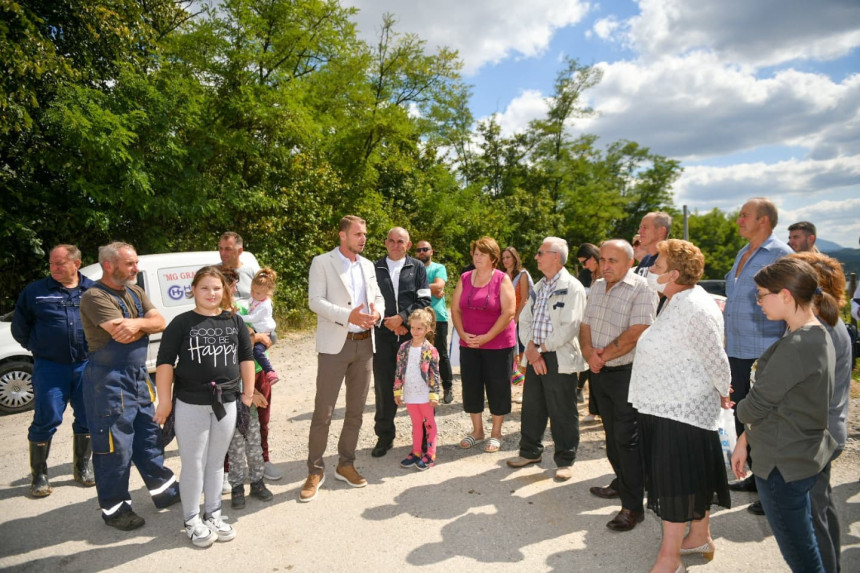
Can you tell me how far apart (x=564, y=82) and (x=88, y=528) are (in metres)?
35.2

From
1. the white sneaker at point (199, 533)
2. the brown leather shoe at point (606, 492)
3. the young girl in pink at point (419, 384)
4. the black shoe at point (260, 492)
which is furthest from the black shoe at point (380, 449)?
the brown leather shoe at point (606, 492)

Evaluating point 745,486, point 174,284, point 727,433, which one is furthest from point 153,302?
point 745,486

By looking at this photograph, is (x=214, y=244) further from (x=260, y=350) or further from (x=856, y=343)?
(x=856, y=343)

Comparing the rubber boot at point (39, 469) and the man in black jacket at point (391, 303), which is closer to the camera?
the rubber boot at point (39, 469)

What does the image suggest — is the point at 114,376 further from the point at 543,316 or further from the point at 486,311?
the point at 543,316

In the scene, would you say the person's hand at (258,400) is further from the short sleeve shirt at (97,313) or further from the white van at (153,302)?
the white van at (153,302)

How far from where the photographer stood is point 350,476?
179 inches

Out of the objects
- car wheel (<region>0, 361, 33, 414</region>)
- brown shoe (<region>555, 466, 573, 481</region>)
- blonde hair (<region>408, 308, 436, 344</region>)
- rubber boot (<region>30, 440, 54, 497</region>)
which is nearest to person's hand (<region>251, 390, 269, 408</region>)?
blonde hair (<region>408, 308, 436, 344</region>)

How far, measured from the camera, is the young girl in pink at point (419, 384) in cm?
493

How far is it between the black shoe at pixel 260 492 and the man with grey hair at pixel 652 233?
12.9 ft

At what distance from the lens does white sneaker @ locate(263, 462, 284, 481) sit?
4.72 meters

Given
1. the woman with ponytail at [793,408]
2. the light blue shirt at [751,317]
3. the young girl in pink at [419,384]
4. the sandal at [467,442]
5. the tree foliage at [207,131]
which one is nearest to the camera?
the woman with ponytail at [793,408]

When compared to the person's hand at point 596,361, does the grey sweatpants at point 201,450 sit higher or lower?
lower

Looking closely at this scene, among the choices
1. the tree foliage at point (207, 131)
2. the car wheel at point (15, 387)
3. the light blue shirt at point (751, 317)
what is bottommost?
the car wheel at point (15, 387)
